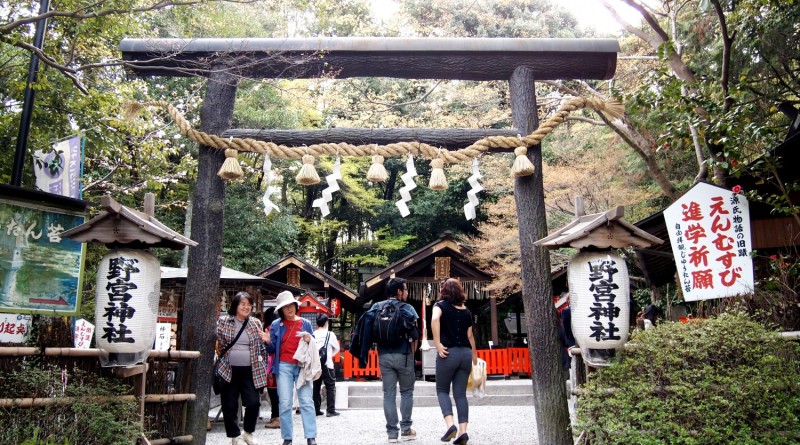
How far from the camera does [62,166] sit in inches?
322

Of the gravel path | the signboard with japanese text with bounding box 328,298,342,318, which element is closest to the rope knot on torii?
the gravel path

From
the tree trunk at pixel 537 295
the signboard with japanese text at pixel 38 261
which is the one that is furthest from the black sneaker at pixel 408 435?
the signboard with japanese text at pixel 38 261

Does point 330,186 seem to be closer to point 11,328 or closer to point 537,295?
point 537,295

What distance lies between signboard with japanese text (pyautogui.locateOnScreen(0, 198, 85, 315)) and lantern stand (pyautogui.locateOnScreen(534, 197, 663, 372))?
203 inches

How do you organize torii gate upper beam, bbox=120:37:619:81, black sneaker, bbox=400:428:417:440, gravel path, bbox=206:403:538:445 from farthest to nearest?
1. gravel path, bbox=206:403:538:445
2. black sneaker, bbox=400:428:417:440
3. torii gate upper beam, bbox=120:37:619:81

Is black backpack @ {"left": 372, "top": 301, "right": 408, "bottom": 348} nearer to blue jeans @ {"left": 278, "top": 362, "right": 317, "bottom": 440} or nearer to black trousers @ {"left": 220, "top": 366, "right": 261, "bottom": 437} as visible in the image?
blue jeans @ {"left": 278, "top": 362, "right": 317, "bottom": 440}

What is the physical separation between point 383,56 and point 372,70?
0.23 meters

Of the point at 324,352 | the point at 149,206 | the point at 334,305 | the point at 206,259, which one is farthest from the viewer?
the point at 334,305

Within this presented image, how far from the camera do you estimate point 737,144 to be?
717 cm

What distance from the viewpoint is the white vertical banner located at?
8.13 metres

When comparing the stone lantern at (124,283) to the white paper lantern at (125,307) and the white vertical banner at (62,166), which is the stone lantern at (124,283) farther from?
the white vertical banner at (62,166)

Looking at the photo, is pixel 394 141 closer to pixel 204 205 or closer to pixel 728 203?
pixel 204 205

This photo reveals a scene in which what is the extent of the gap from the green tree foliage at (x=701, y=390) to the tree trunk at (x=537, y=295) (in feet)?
3.62

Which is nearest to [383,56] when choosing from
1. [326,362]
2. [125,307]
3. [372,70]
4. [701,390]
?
[372,70]
